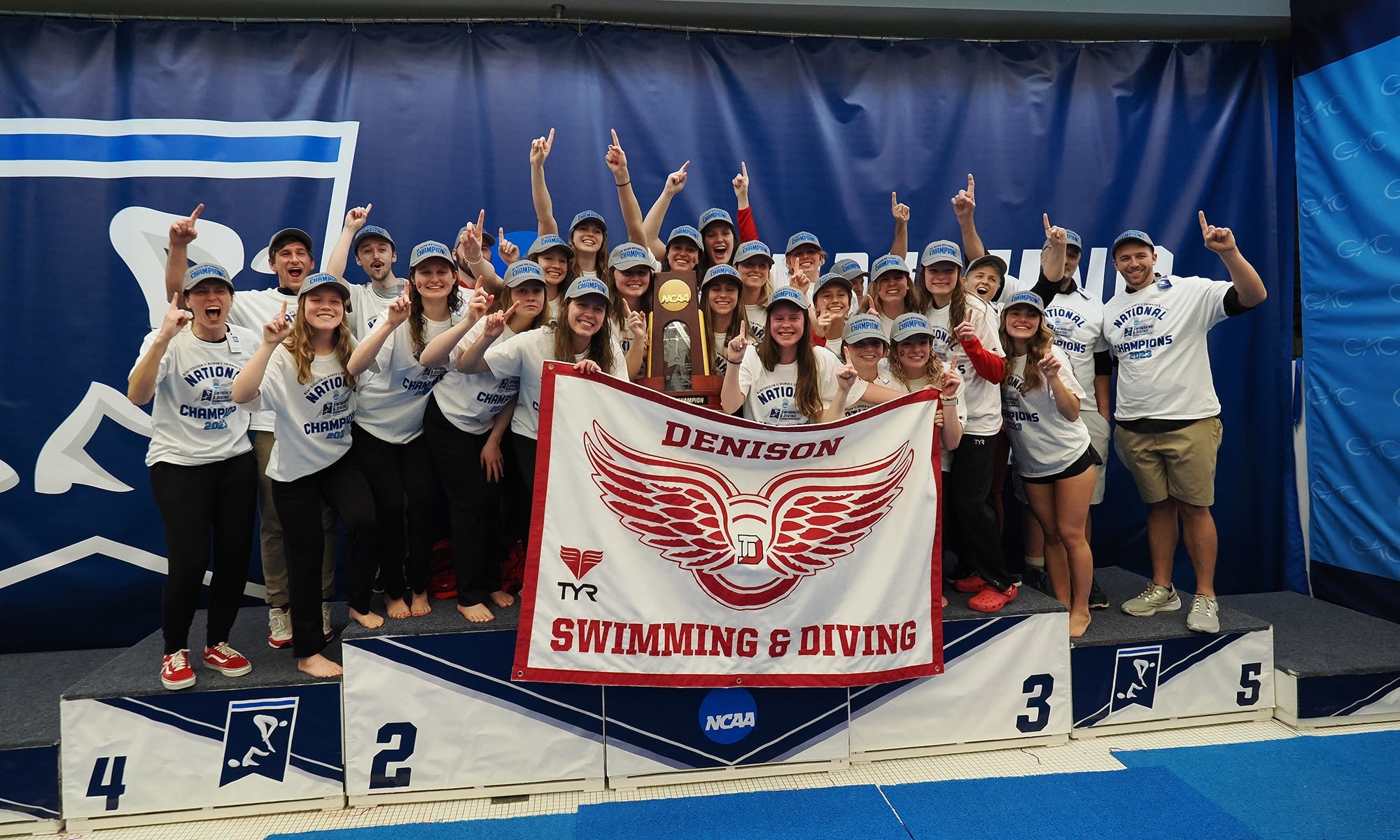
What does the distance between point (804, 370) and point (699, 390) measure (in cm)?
44

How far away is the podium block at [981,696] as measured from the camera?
323 cm

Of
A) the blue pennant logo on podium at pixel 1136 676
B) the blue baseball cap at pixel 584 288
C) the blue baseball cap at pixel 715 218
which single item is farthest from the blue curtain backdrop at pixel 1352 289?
the blue baseball cap at pixel 584 288

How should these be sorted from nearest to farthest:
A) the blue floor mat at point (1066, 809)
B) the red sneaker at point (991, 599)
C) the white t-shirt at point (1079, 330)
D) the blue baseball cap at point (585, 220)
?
the blue floor mat at point (1066, 809)
the red sneaker at point (991, 599)
the blue baseball cap at point (585, 220)
the white t-shirt at point (1079, 330)

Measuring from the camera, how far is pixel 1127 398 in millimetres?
3918

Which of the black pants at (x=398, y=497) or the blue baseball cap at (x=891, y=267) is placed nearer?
→ the black pants at (x=398, y=497)

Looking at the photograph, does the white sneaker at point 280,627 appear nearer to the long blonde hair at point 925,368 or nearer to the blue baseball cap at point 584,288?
the blue baseball cap at point 584,288

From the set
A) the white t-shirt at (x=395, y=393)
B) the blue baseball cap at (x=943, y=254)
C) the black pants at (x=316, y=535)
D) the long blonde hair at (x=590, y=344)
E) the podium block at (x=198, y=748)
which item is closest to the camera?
the podium block at (x=198, y=748)

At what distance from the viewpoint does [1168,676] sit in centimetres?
345

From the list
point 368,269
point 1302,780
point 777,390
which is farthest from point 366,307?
point 1302,780

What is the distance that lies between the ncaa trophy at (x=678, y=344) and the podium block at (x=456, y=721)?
46.1 inches

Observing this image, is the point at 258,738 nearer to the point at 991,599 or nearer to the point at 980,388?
the point at 991,599

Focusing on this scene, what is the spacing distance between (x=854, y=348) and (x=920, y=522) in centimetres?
76

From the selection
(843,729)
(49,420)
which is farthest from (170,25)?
(843,729)

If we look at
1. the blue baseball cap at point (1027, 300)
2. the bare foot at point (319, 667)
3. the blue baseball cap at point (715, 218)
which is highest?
the blue baseball cap at point (715, 218)
